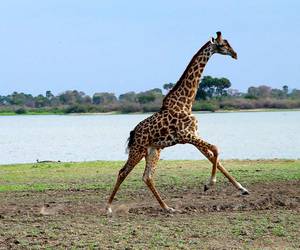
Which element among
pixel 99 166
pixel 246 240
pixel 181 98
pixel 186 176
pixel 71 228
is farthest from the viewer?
pixel 99 166

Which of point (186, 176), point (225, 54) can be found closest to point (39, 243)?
point (225, 54)

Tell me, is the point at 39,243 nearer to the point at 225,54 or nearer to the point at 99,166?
the point at 225,54

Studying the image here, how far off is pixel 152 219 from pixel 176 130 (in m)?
1.52

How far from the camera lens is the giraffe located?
1121 cm

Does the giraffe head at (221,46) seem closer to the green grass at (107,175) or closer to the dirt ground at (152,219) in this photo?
the dirt ground at (152,219)

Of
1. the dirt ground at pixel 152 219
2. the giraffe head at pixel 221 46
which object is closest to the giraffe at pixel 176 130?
the giraffe head at pixel 221 46

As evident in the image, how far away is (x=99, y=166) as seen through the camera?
20.5 meters

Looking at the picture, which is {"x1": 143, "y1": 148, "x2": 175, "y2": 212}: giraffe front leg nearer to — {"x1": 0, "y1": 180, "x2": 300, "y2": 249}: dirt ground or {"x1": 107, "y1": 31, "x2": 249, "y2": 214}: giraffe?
{"x1": 107, "y1": 31, "x2": 249, "y2": 214}: giraffe

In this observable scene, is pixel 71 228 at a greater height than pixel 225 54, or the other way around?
pixel 225 54

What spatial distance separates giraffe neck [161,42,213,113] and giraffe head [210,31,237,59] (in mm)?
81

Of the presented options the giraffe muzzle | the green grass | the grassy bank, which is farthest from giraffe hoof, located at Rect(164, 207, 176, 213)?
the green grass

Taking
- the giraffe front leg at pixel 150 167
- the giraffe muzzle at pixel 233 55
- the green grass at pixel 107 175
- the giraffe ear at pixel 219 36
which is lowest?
the green grass at pixel 107 175

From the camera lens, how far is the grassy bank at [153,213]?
8.80m

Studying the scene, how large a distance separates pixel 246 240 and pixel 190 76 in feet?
12.1
